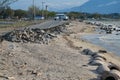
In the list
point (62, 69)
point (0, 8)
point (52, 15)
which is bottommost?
point (52, 15)

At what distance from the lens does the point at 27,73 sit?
13.9 metres

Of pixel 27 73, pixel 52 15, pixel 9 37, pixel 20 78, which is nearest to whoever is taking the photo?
pixel 20 78

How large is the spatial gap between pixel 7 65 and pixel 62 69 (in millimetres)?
2272

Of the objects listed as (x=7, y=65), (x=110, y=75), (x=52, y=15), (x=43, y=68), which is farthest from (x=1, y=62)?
(x=52, y=15)

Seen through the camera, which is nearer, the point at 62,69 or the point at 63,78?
the point at 63,78

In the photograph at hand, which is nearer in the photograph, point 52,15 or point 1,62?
point 1,62

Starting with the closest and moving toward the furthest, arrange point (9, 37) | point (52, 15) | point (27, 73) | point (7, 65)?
point (27, 73) → point (7, 65) → point (9, 37) → point (52, 15)

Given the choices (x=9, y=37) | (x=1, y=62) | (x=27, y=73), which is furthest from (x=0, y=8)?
(x=9, y=37)

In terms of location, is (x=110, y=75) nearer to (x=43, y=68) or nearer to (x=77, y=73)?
(x=77, y=73)

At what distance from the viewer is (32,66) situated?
1600cm

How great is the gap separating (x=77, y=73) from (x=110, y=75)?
1.98 m

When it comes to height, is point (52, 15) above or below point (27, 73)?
below

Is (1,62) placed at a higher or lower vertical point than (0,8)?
lower

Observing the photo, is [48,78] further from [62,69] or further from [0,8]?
[0,8]
